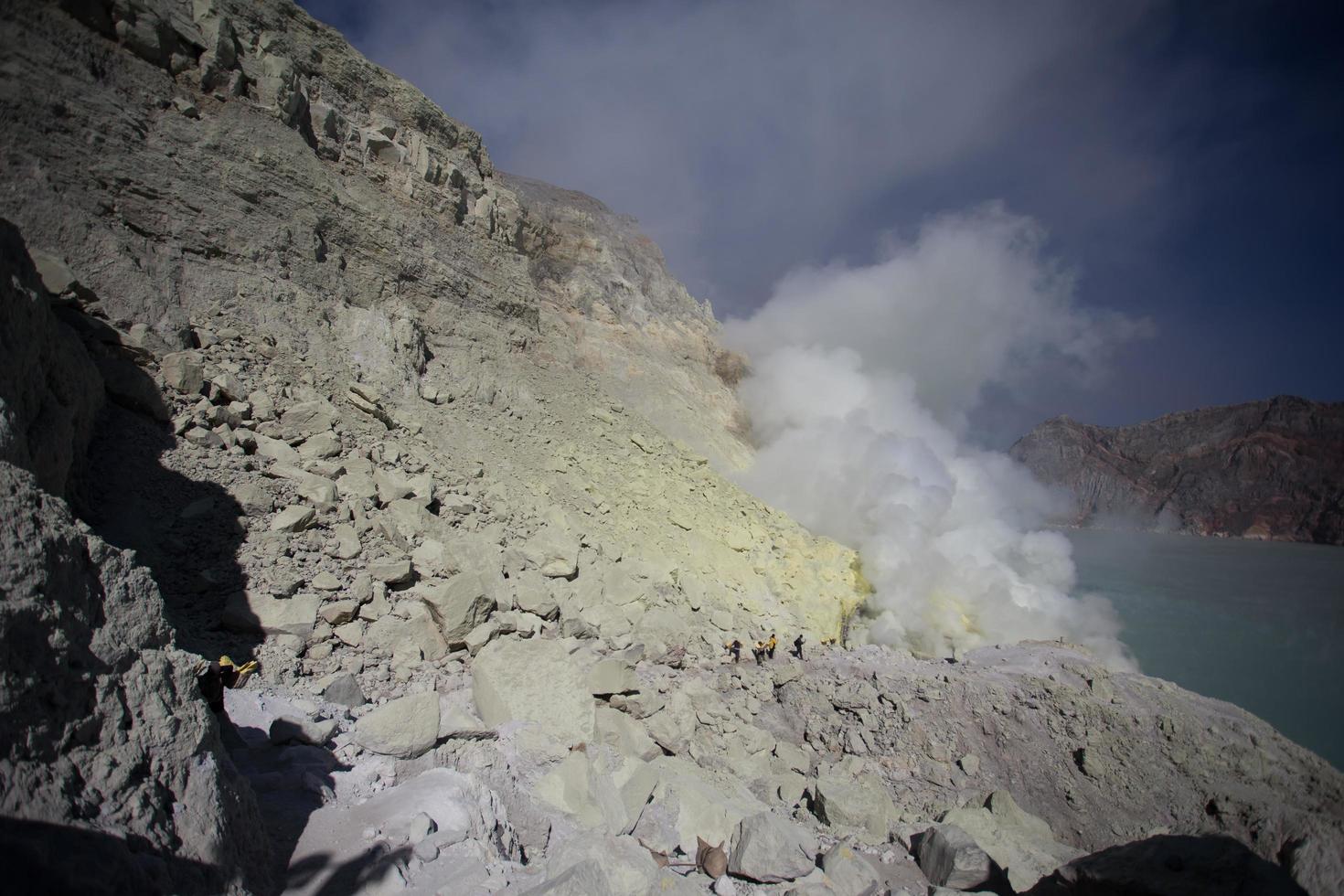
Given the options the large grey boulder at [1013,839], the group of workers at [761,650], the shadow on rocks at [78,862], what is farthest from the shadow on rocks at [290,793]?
the group of workers at [761,650]

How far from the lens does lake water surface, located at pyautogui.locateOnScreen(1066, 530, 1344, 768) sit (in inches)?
805

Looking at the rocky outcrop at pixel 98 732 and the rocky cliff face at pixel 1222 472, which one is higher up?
the rocky cliff face at pixel 1222 472

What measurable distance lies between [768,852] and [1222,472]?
89.6 metres

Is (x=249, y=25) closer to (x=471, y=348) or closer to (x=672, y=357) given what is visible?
(x=471, y=348)

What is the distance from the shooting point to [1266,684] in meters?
21.9

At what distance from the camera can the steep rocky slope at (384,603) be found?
285 cm

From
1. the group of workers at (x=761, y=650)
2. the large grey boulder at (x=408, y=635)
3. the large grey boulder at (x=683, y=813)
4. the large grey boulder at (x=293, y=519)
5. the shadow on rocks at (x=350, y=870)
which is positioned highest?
the group of workers at (x=761, y=650)

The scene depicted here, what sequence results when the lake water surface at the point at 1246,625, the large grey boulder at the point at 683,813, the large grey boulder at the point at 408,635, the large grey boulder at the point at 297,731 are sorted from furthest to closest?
the lake water surface at the point at 1246,625, the large grey boulder at the point at 408,635, the large grey boulder at the point at 683,813, the large grey boulder at the point at 297,731

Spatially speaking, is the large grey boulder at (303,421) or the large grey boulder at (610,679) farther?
the large grey boulder at (303,421)

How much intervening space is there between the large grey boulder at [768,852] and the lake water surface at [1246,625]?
22.0 meters

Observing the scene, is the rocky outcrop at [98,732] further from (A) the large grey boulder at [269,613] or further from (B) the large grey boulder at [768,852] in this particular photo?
(B) the large grey boulder at [768,852]

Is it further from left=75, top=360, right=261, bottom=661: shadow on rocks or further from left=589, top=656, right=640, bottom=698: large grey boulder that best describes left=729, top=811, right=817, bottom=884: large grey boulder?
left=75, top=360, right=261, bottom=661: shadow on rocks

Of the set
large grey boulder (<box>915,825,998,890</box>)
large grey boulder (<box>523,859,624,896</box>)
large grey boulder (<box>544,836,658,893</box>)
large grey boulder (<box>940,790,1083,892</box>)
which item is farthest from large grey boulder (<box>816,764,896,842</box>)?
large grey boulder (<box>523,859,624,896</box>)

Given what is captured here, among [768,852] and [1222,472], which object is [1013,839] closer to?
[768,852]
